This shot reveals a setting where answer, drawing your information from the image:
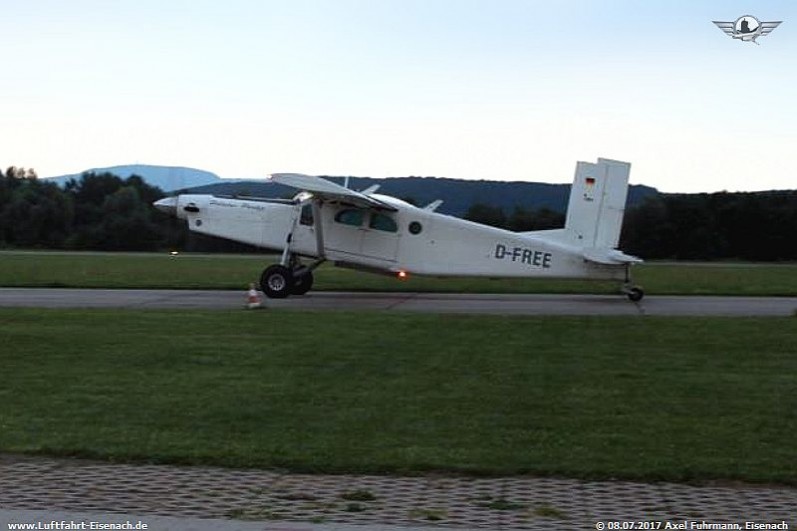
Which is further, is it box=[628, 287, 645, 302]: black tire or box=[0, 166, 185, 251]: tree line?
box=[0, 166, 185, 251]: tree line

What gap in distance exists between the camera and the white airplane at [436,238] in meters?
22.4

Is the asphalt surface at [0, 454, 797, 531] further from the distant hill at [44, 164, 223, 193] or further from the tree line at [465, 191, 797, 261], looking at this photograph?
the tree line at [465, 191, 797, 261]

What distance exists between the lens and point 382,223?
2275cm

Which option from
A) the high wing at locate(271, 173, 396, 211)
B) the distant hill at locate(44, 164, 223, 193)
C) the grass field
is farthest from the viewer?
the distant hill at locate(44, 164, 223, 193)

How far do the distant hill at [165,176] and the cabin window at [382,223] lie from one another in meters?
11.8

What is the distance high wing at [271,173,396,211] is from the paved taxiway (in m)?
2.13

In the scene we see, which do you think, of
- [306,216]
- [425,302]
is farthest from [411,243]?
[306,216]

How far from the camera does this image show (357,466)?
6988 millimetres

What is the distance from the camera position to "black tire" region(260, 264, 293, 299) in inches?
870

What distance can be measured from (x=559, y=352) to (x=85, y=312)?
8774 millimetres

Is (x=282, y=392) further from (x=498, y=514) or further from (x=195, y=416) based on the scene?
(x=498, y=514)

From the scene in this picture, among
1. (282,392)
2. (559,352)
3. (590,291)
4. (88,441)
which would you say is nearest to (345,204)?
(590,291)

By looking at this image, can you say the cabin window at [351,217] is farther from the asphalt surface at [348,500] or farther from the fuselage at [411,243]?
the asphalt surface at [348,500]

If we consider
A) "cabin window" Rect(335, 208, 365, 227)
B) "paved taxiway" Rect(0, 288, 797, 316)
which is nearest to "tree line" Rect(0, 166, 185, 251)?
"paved taxiway" Rect(0, 288, 797, 316)
